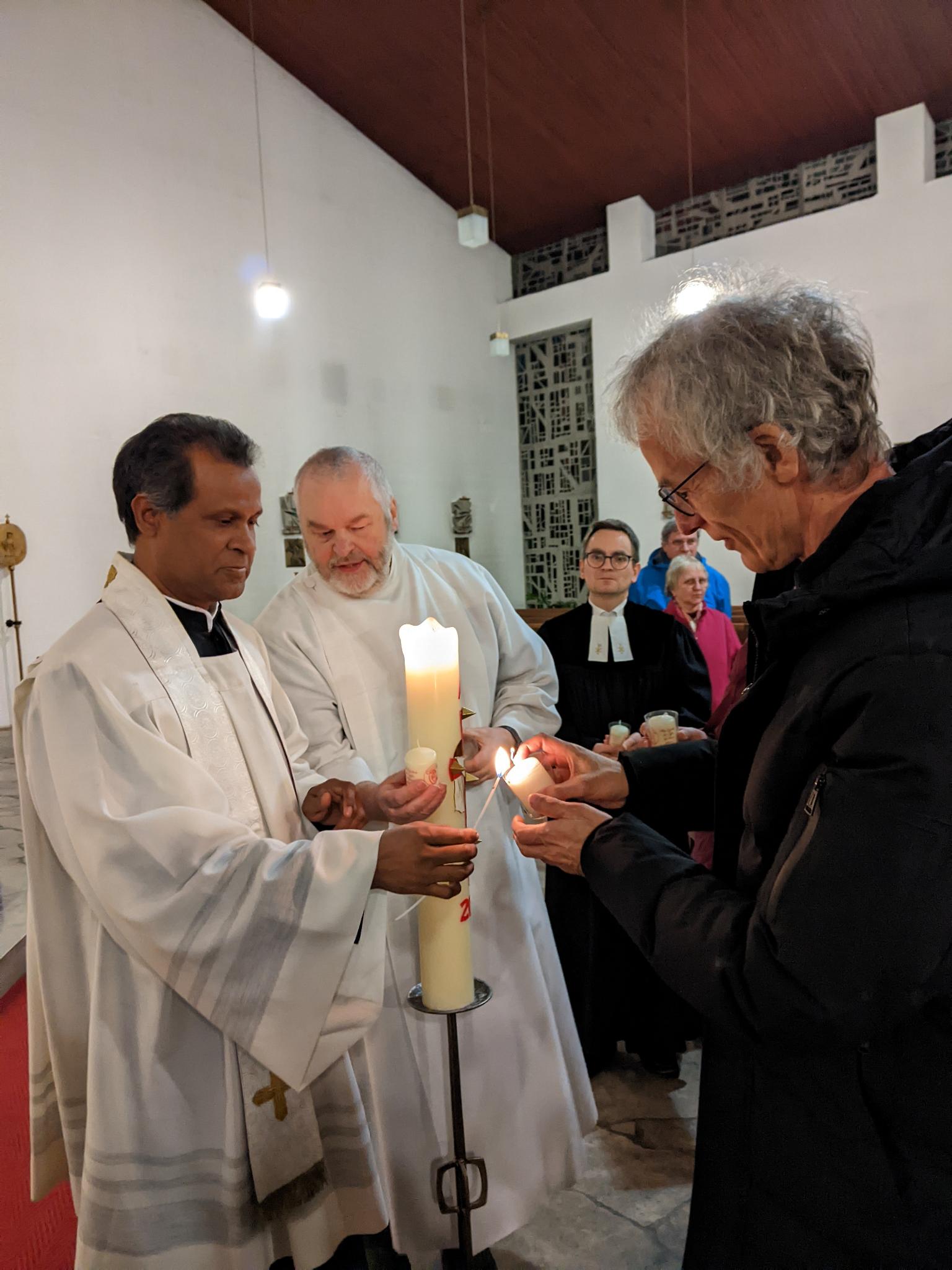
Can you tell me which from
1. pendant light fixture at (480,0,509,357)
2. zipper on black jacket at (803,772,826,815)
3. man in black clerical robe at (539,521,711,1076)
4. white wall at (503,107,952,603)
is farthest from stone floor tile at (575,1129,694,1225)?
pendant light fixture at (480,0,509,357)

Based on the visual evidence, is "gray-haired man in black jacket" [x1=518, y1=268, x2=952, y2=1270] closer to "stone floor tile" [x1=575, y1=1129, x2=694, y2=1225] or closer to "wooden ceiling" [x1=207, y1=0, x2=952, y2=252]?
"stone floor tile" [x1=575, y1=1129, x2=694, y2=1225]

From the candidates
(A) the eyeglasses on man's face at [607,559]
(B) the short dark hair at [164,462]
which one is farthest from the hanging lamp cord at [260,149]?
(B) the short dark hair at [164,462]

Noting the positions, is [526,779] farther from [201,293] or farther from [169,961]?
[201,293]

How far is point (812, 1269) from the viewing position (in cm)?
109

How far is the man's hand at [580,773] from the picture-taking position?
1673mm

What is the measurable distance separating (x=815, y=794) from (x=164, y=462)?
4.10 feet

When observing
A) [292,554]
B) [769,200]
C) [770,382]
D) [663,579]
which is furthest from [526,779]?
[769,200]

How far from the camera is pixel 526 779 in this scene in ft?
4.66

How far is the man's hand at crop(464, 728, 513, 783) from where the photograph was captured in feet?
6.59

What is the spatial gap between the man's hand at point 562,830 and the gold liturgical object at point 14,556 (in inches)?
250

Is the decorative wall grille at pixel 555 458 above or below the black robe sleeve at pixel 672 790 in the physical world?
above

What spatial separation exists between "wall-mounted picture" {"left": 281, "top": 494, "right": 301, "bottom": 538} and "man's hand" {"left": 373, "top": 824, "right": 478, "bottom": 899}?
7.67 meters

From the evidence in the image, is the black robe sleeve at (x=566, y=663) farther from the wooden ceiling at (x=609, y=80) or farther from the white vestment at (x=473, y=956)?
the wooden ceiling at (x=609, y=80)

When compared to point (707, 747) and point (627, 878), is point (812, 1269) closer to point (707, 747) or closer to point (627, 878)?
point (627, 878)
